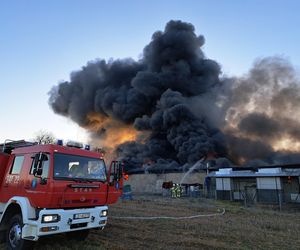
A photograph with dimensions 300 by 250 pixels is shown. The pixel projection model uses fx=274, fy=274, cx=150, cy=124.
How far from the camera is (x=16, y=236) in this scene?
6.25 meters

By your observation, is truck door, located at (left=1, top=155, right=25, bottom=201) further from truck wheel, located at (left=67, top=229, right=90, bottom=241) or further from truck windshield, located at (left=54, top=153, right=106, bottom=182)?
truck wheel, located at (left=67, top=229, right=90, bottom=241)

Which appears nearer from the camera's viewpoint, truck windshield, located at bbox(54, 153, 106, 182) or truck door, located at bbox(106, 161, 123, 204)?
truck windshield, located at bbox(54, 153, 106, 182)

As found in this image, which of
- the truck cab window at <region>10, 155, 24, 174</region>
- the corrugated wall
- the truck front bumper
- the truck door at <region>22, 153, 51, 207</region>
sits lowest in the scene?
the truck front bumper

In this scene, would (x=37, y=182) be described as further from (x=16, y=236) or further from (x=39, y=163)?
(x=16, y=236)

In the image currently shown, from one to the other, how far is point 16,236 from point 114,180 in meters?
2.61

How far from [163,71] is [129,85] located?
9.44 metres

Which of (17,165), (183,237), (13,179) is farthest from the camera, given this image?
(183,237)

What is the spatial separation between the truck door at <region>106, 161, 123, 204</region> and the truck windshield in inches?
8.7

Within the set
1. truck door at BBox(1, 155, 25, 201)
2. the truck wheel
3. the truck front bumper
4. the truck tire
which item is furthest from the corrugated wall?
the truck tire

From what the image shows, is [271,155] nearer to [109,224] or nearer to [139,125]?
[139,125]

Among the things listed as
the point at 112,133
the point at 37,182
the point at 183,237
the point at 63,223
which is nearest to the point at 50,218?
the point at 63,223

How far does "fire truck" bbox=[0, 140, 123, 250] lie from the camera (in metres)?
5.90

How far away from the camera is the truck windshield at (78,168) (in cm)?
628

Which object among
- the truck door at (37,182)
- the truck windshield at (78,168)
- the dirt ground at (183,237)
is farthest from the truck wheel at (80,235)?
the truck door at (37,182)
